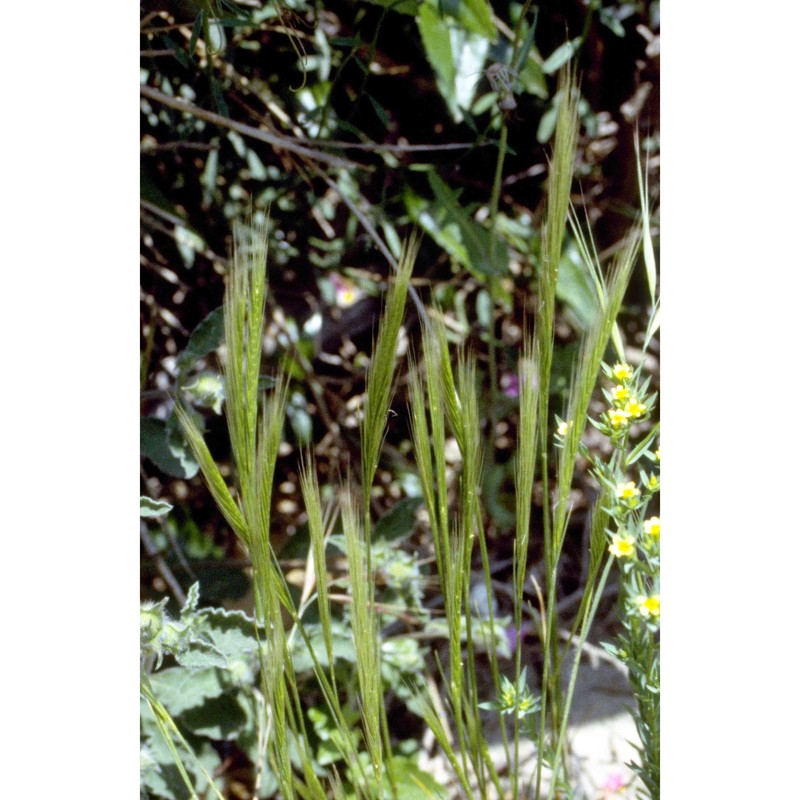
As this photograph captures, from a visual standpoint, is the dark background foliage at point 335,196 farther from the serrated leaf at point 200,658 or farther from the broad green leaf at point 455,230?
the serrated leaf at point 200,658

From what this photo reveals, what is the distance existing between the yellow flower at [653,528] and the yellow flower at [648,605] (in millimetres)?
44

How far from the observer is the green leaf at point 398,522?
842 millimetres

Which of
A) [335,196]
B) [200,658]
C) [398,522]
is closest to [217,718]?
[200,658]

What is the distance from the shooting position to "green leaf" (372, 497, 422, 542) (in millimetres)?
842

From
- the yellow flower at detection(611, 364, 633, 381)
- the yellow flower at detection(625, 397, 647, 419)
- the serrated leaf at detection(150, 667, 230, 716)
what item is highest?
the yellow flower at detection(611, 364, 633, 381)

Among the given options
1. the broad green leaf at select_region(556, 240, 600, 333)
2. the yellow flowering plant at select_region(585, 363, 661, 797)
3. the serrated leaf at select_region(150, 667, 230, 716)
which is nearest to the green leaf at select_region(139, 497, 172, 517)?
the serrated leaf at select_region(150, 667, 230, 716)

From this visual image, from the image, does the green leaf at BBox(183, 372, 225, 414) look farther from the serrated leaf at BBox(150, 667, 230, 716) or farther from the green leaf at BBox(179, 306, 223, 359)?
the serrated leaf at BBox(150, 667, 230, 716)

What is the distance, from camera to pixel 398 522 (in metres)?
0.84

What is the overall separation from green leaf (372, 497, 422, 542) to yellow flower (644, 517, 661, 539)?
0.30 meters
